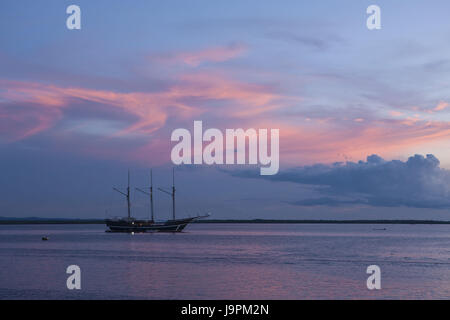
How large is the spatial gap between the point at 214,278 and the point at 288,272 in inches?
368

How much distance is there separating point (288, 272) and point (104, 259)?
2871 cm

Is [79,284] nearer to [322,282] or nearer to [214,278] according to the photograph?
[214,278]

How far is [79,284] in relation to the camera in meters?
47.4
